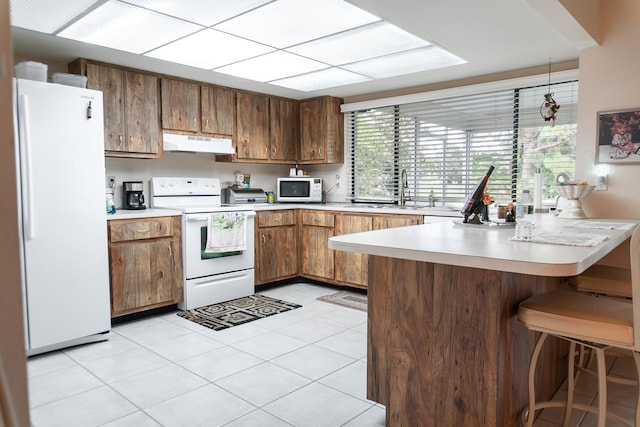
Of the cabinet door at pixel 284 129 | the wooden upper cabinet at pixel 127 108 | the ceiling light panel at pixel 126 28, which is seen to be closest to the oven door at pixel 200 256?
the wooden upper cabinet at pixel 127 108

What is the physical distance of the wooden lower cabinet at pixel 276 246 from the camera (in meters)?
4.65

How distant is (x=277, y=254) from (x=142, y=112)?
198 cm

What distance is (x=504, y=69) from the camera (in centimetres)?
405

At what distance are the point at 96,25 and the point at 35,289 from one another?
179 centimetres

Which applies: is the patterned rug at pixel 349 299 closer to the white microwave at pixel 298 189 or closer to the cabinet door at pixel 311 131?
the white microwave at pixel 298 189

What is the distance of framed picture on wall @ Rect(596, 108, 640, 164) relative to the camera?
9.80 ft

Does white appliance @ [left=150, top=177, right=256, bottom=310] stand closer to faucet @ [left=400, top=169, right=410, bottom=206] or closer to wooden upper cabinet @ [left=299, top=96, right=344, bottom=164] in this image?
wooden upper cabinet @ [left=299, top=96, right=344, bottom=164]

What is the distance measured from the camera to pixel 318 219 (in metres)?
4.89

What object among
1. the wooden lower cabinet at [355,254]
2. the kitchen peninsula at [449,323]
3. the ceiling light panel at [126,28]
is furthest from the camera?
the wooden lower cabinet at [355,254]

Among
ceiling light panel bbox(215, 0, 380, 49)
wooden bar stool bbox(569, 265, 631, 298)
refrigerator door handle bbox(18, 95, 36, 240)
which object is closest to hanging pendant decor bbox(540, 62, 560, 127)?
wooden bar stool bbox(569, 265, 631, 298)

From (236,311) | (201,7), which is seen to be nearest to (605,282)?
(201,7)

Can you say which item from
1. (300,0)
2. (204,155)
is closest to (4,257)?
(300,0)

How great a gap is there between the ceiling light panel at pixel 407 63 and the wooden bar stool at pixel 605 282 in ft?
6.39

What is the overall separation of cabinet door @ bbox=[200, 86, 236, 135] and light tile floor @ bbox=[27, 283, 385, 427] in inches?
80.0
